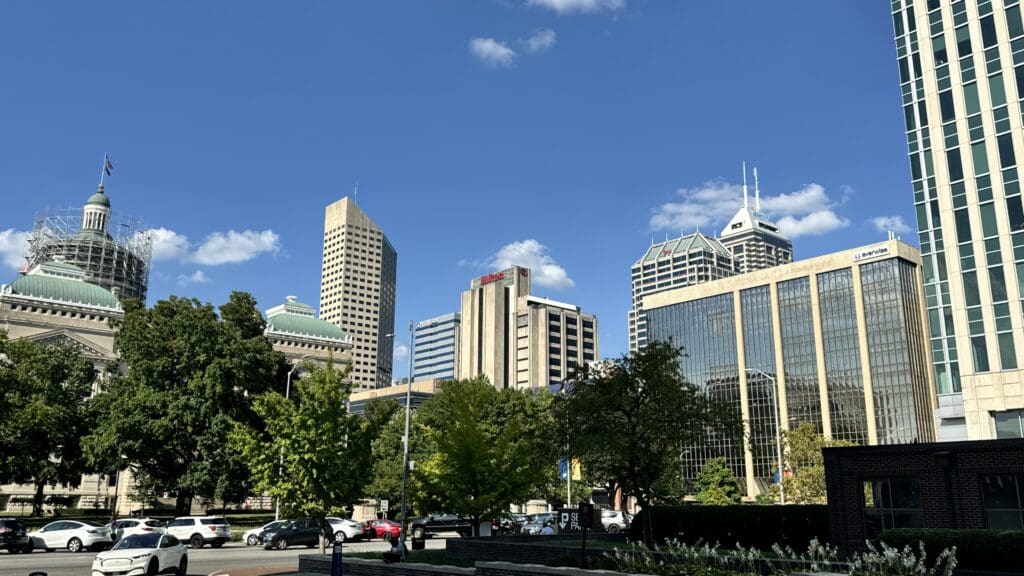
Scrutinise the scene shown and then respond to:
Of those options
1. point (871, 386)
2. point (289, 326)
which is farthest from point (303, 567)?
point (289, 326)

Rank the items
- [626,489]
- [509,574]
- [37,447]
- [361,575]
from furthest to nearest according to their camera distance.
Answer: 1. [37,447]
2. [626,489]
3. [361,575]
4. [509,574]

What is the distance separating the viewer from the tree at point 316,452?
31.8 metres

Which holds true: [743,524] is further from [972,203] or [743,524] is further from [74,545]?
[972,203]

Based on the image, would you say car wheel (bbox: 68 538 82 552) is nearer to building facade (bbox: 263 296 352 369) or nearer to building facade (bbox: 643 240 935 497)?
building facade (bbox: 643 240 935 497)

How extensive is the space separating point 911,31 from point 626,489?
4310cm

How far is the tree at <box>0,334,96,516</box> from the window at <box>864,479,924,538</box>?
47803mm

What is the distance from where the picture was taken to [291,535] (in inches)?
1617

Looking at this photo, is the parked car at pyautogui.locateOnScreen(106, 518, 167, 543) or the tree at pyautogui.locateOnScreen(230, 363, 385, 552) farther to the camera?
the parked car at pyautogui.locateOnScreen(106, 518, 167, 543)

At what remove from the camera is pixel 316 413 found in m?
32.4

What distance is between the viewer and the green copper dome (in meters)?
109

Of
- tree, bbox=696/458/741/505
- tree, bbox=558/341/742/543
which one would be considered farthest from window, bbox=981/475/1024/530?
tree, bbox=696/458/741/505

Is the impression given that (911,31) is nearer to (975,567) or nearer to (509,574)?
(975,567)

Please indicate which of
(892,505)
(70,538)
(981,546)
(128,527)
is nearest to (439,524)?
(128,527)

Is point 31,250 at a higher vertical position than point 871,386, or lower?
higher
